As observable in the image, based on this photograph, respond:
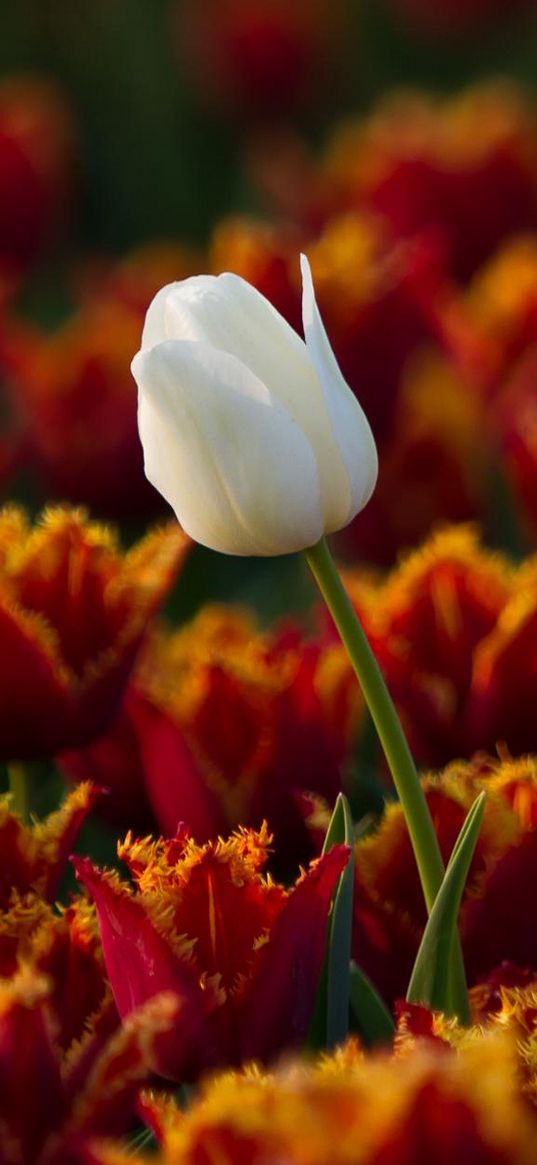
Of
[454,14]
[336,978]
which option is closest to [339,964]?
[336,978]

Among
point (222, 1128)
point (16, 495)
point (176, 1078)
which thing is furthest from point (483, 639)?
point (16, 495)

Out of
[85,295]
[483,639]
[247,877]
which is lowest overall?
[85,295]

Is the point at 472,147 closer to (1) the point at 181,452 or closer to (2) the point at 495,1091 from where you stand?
(1) the point at 181,452

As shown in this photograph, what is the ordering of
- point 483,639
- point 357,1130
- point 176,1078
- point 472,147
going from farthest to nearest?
1. point 472,147
2. point 483,639
3. point 176,1078
4. point 357,1130

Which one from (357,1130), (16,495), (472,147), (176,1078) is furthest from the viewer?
(472,147)

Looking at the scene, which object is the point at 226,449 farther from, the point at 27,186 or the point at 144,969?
the point at 27,186

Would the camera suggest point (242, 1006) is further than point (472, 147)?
No

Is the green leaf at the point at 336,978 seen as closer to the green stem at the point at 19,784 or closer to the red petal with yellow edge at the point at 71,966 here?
the red petal with yellow edge at the point at 71,966

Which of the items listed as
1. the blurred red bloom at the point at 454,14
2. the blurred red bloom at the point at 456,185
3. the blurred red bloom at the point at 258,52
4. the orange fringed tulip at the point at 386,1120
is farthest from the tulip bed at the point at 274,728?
the blurred red bloom at the point at 454,14
